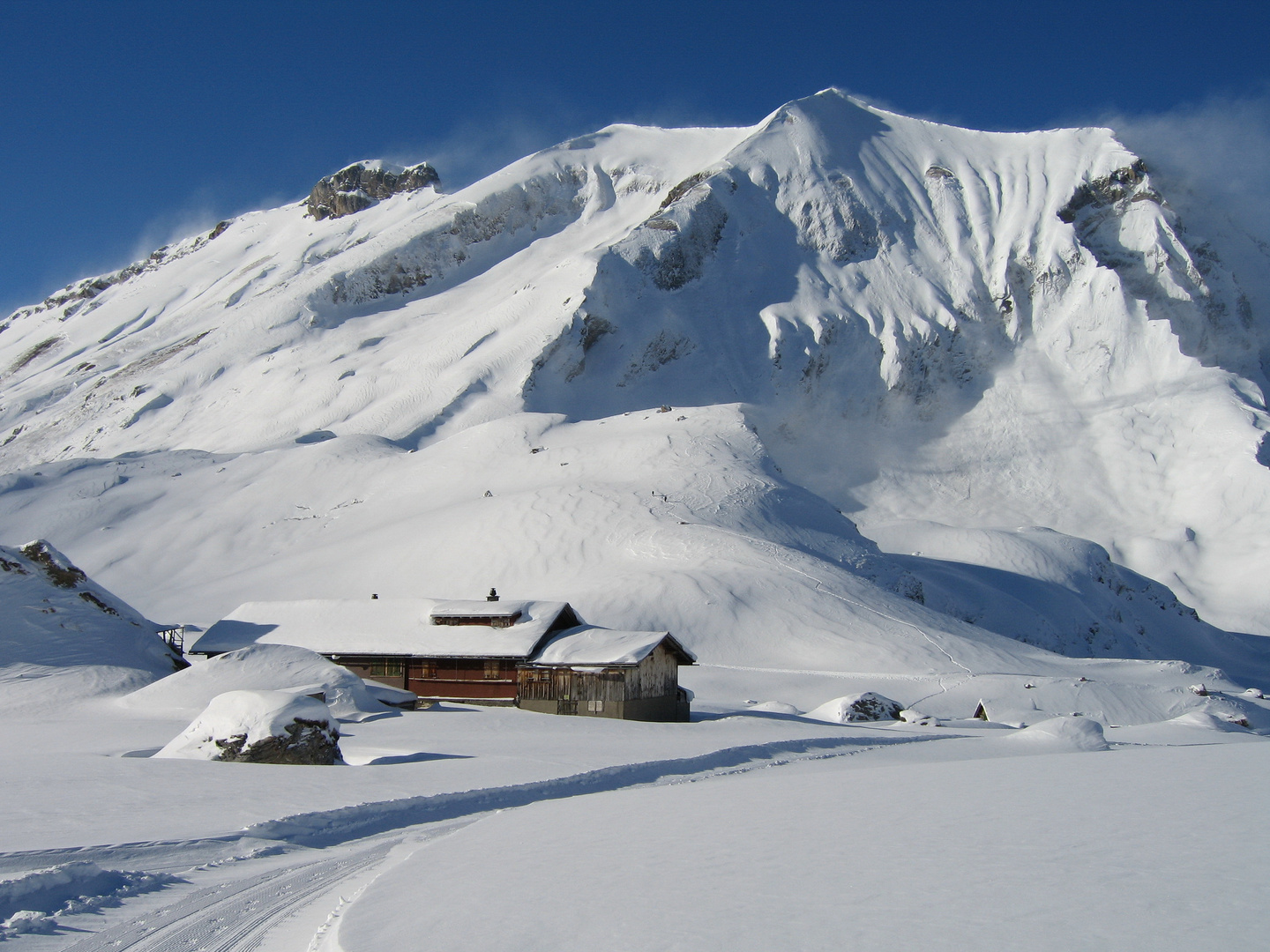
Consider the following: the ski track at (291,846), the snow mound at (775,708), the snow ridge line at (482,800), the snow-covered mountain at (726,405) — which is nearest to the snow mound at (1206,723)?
the snow-covered mountain at (726,405)

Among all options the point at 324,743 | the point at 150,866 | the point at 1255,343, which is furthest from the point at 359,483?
the point at 1255,343

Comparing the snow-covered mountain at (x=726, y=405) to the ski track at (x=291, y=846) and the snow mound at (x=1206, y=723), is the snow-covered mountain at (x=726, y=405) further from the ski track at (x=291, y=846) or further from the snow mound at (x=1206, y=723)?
the ski track at (x=291, y=846)

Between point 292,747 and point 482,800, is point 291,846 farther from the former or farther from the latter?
point 292,747

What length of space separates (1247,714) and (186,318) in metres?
115

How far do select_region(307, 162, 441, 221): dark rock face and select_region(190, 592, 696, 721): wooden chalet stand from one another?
123m

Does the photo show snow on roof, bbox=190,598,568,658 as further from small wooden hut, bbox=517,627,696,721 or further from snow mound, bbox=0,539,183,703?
snow mound, bbox=0,539,183,703

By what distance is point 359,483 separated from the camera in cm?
6494

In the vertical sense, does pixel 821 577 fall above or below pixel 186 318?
below

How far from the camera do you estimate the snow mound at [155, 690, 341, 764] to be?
16219mm

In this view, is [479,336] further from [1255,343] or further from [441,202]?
[1255,343]

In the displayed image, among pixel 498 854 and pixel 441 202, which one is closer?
pixel 498 854

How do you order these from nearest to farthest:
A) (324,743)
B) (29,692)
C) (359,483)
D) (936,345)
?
(324,743) → (29,692) → (359,483) → (936,345)

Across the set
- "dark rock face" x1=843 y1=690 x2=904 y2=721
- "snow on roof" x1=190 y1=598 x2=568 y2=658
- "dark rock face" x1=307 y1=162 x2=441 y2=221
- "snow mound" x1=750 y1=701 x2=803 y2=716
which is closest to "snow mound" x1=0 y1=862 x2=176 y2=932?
"snow on roof" x1=190 y1=598 x2=568 y2=658

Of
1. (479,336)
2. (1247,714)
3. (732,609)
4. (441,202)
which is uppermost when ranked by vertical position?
(441,202)
